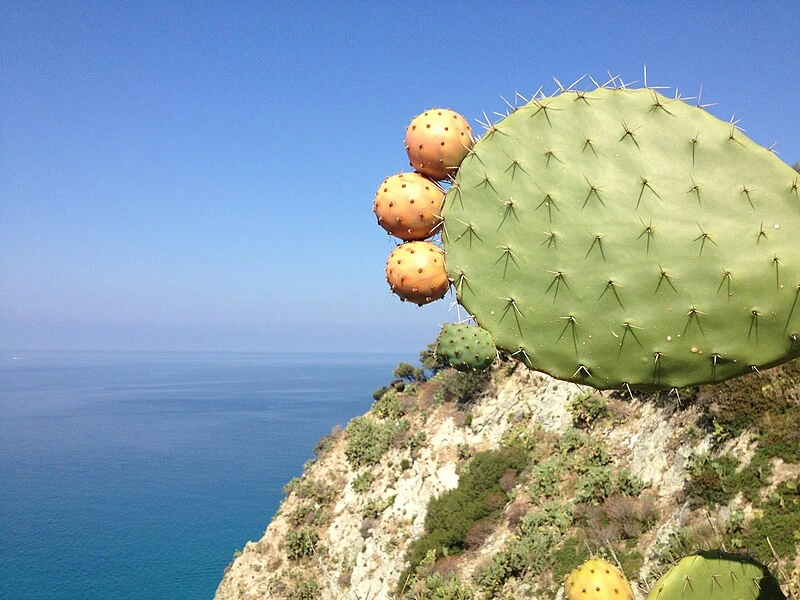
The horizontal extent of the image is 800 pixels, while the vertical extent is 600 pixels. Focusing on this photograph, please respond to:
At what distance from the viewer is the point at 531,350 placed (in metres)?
2.00

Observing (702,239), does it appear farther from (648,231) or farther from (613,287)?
(613,287)

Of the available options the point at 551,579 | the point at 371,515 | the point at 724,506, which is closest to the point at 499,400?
the point at 371,515

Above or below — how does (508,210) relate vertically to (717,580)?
above

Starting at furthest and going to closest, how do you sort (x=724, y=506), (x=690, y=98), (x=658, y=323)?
1. (x=724, y=506)
2. (x=690, y=98)
3. (x=658, y=323)

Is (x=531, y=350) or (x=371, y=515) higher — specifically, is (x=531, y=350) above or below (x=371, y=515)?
above

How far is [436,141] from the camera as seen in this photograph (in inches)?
79.0

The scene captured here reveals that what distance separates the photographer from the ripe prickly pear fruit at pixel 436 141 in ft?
6.57

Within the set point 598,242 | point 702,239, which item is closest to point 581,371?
point 598,242

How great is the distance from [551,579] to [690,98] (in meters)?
8.16

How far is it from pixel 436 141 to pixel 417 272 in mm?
465

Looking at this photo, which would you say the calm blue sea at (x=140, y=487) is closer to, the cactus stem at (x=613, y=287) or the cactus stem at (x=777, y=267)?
the cactus stem at (x=613, y=287)

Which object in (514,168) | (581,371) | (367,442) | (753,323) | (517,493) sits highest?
(514,168)

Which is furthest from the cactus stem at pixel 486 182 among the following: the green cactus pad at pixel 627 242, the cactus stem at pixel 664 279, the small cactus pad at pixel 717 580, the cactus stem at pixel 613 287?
the small cactus pad at pixel 717 580

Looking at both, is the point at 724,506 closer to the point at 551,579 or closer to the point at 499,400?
the point at 551,579
